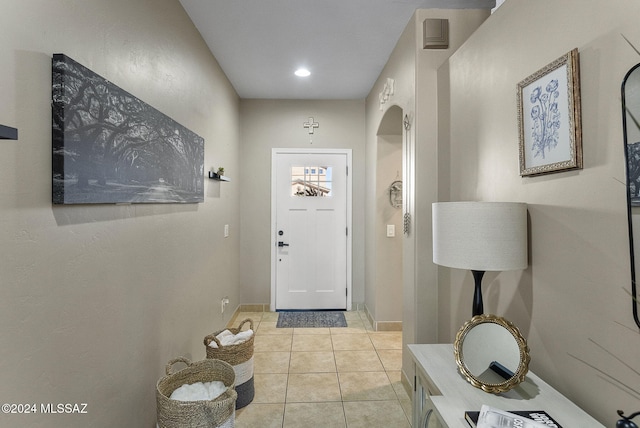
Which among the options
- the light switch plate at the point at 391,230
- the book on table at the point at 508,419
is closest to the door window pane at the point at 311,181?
the light switch plate at the point at 391,230

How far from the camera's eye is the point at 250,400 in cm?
236

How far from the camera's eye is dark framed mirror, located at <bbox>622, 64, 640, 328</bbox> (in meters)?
0.90

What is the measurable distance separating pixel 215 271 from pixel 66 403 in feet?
6.46

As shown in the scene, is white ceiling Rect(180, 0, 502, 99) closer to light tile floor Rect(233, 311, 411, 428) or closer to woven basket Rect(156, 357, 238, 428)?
woven basket Rect(156, 357, 238, 428)

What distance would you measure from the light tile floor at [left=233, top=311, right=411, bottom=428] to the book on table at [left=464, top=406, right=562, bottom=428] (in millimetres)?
1269

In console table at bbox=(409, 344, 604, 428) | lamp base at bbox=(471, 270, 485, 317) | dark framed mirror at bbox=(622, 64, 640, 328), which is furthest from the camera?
lamp base at bbox=(471, 270, 485, 317)

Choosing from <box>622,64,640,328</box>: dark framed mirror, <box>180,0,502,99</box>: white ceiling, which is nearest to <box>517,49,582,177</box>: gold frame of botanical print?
<box>622,64,640,328</box>: dark framed mirror

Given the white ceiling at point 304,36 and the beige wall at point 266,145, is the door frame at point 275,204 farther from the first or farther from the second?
the white ceiling at point 304,36

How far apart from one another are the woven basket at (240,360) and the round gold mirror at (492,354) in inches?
58.1

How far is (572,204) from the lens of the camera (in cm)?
118

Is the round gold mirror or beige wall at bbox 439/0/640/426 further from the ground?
beige wall at bbox 439/0/640/426

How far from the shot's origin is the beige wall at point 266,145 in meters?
4.25

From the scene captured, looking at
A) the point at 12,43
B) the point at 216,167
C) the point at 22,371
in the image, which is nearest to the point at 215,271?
the point at 216,167

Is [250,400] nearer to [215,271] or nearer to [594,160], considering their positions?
[215,271]
